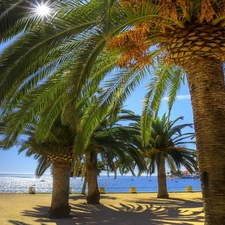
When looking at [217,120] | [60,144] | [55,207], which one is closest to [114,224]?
[55,207]

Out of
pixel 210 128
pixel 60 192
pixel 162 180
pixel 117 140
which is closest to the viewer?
pixel 210 128

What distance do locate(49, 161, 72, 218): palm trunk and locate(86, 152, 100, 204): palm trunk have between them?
4.74 meters

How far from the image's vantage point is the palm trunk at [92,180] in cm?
2045

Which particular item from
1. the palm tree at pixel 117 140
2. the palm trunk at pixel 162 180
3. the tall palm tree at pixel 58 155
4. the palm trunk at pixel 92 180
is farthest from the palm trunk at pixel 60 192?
the palm trunk at pixel 162 180

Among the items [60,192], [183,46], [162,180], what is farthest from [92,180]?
[183,46]

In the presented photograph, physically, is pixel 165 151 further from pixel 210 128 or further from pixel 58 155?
pixel 210 128

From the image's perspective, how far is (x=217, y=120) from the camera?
6.01 m

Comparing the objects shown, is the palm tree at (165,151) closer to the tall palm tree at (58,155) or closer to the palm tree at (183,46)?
the tall palm tree at (58,155)

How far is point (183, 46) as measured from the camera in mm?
6566

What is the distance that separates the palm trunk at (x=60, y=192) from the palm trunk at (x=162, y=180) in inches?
445

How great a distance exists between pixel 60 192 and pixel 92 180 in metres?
5.97

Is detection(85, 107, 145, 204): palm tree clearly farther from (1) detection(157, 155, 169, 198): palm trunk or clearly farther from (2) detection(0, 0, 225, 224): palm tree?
(2) detection(0, 0, 225, 224): palm tree

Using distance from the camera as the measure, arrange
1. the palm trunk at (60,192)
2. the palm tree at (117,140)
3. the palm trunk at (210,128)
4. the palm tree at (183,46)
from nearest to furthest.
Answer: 1. the palm trunk at (210,128)
2. the palm tree at (183,46)
3. the palm trunk at (60,192)
4. the palm tree at (117,140)

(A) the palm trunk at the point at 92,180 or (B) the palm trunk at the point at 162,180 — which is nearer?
(A) the palm trunk at the point at 92,180
